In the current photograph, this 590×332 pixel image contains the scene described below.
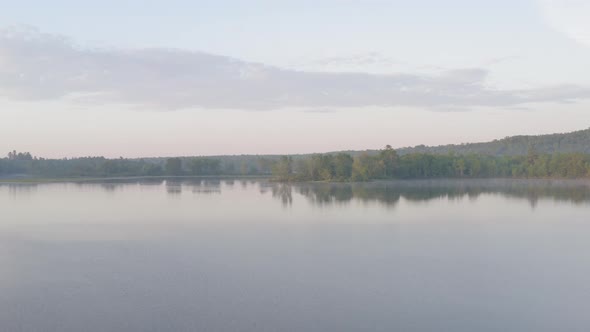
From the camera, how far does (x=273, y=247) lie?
14586mm

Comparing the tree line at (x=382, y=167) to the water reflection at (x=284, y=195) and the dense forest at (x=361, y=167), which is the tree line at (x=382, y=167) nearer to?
the dense forest at (x=361, y=167)

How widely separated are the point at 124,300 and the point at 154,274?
1.92m

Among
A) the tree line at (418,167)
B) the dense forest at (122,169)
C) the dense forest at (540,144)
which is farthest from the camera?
the dense forest at (540,144)

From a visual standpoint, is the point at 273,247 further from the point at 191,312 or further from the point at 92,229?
the point at 92,229

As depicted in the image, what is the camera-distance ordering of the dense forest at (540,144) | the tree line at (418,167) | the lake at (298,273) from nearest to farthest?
the lake at (298,273)
the tree line at (418,167)
the dense forest at (540,144)

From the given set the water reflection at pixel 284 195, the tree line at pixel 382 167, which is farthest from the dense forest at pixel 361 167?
the water reflection at pixel 284 195

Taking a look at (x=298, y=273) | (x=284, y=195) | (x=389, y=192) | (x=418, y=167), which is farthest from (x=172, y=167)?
(x=298, y=273)

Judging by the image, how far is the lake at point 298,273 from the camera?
331 inches

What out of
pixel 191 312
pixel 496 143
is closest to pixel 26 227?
pixel 191 312

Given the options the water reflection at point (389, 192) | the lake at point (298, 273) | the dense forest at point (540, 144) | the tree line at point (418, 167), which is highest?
the dense forest at point (540, 144)

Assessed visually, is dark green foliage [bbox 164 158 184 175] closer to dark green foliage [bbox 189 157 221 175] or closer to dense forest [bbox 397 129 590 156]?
dark green foliage [bbox 189 157 221 175]

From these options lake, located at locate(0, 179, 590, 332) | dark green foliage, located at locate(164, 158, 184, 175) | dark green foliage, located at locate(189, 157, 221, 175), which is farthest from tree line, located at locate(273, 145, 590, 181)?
lake, located at locate(0, 179, 590, 332)

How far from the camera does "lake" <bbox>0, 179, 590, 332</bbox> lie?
27.6 ft

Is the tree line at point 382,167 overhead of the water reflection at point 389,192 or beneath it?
overhead
